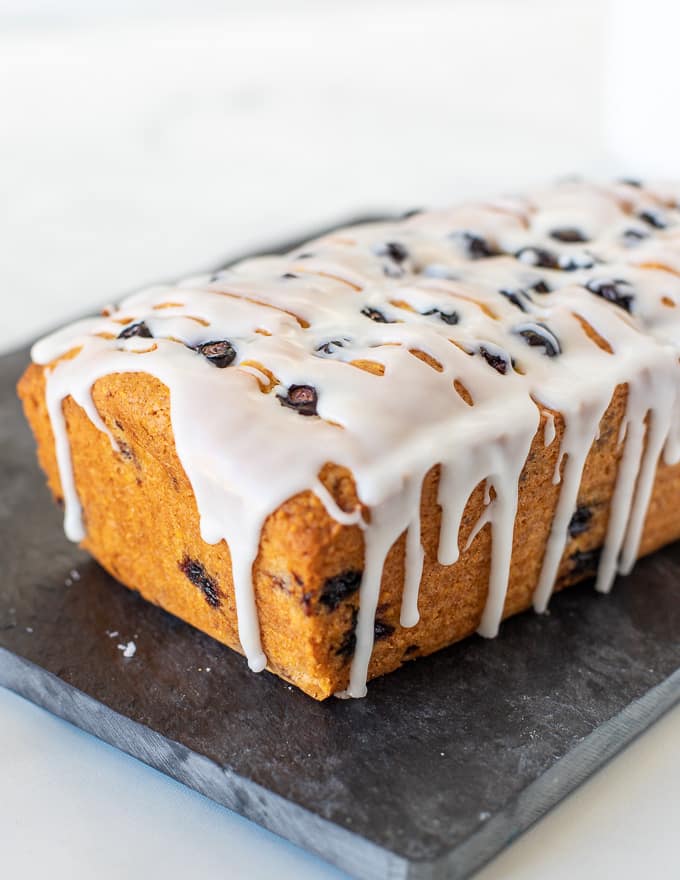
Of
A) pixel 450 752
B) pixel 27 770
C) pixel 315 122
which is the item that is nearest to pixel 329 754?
pixel 450 752

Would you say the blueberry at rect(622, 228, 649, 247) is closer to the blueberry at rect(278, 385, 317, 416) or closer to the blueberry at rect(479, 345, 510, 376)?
the blueberry at rect(479, 345, 510, 376)

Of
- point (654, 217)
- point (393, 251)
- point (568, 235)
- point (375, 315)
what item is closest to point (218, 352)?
point (375, 315)

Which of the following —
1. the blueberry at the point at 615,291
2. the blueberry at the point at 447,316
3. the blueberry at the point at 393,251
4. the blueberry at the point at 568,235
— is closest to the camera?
the blueberry at the point at 447,316

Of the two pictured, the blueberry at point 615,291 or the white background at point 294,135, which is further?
the white background at point 294,135

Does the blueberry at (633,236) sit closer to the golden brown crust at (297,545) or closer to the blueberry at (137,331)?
the golden brown crust at (297,545)

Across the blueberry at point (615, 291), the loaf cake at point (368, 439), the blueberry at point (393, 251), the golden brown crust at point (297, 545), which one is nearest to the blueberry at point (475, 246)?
the loaf cake at point (368, 439)

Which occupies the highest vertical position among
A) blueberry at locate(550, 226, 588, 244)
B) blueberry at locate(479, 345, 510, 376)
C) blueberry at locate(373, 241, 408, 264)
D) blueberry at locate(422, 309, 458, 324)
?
blueberry at locate(422, 309, 458, 324)

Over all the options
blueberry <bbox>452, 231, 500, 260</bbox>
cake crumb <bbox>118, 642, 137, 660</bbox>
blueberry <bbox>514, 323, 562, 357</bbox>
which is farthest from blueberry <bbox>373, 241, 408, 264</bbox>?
cake crumb <bbox>118, 642, 137, 660</bbox>

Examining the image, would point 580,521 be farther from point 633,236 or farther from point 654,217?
point 654,217
